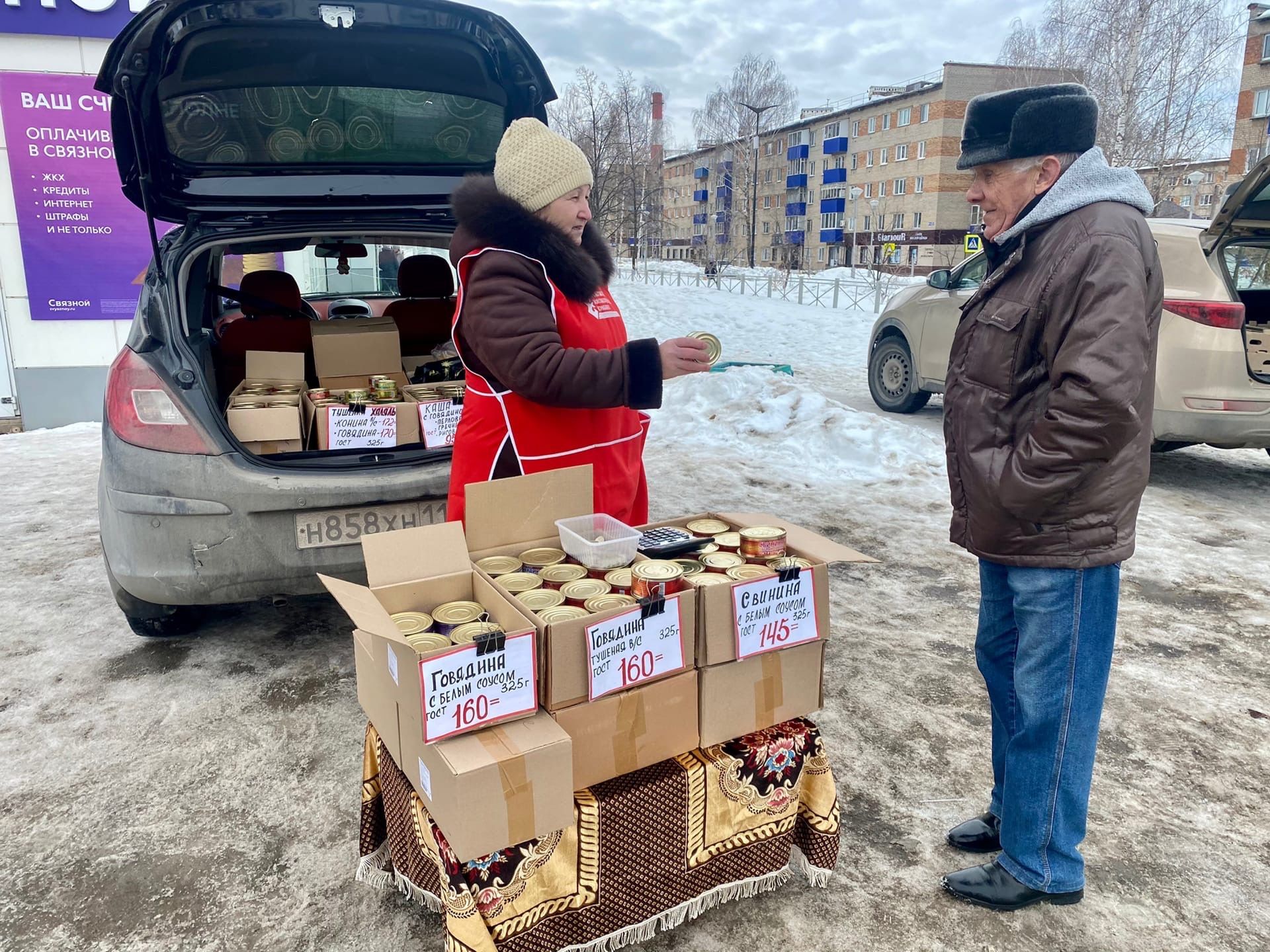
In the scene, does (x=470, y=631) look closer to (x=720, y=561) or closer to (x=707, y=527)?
(x=720, y=561)

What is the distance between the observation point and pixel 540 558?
2.13 meters

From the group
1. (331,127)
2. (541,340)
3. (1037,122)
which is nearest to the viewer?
(1037,122)

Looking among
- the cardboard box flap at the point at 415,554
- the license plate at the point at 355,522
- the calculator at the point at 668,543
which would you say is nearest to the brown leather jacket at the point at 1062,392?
the calculator at the point at 668,543

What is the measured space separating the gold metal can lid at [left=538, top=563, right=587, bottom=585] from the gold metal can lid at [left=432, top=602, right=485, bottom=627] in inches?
6.6

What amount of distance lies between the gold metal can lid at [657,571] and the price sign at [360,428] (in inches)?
69.6

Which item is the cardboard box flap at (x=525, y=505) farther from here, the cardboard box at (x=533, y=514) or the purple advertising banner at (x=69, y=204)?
the purple advertising banner at (x=69, y=204)

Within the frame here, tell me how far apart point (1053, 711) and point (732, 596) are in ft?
2.73

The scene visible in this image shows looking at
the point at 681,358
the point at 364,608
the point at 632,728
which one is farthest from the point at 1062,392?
the point at 364,608

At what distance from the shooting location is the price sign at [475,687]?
1604mm

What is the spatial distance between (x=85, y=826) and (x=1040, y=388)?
2.79m

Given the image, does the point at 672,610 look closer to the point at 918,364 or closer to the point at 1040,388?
the point at 1040,388

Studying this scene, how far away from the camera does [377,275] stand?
23.2ft

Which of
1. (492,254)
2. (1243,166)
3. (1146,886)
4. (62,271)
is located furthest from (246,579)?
(1243,166)

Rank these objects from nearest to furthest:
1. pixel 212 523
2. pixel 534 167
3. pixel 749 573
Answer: pixel 749 573 < pixel 534 167 < pixel 212 523
